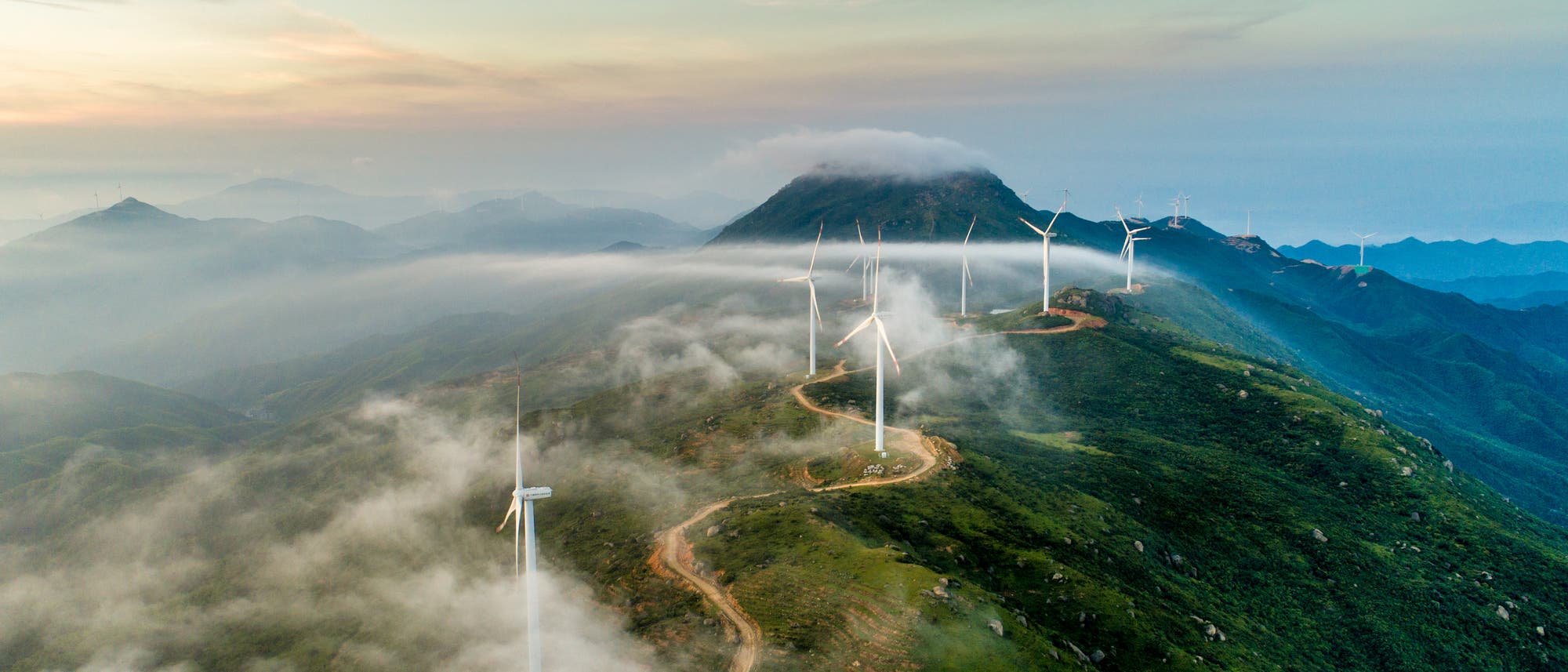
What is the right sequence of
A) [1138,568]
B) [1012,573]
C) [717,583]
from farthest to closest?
1. [1138,568]
2. [1012,573]
3. [717,583]

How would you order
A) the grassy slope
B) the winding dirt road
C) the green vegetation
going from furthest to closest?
the green vegetation
the grassy slope
the winding dirt road

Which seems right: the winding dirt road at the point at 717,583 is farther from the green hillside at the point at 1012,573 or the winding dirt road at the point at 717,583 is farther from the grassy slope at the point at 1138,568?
the grassy slope at the point at 1138,568

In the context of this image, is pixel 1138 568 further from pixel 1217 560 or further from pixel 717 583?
pixel 717 583

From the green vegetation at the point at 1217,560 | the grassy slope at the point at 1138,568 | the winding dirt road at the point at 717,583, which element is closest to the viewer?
the winding dirt road at the point at 717,583

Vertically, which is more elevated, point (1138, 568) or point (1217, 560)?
point (1138, 568)

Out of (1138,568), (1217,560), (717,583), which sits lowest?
(1217,560)

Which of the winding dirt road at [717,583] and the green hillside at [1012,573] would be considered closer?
the winding dirt road at [717,583]

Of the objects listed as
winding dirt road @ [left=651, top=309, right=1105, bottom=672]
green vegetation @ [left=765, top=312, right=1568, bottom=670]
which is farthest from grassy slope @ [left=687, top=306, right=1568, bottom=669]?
winding dirt road @ [left=651, top=309, right=1105, bottom=672]

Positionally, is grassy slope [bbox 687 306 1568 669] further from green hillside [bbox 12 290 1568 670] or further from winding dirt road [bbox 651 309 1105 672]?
winding dirt road [bbox 651 309 1105 672]

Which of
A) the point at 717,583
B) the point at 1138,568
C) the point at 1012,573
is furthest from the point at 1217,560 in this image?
the point at 717,583

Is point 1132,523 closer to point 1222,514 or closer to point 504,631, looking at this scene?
point 1222,514


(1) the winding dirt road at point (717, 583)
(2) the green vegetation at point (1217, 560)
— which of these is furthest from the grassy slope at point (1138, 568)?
(1) the winding dirt road at point (717, 583)
